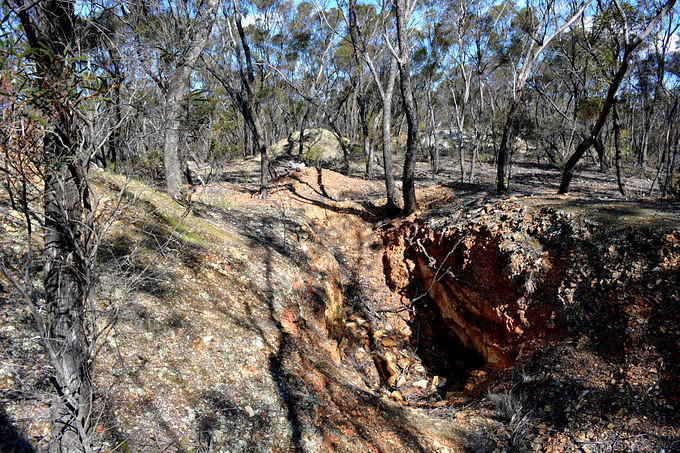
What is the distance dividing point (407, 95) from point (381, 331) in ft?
15.3

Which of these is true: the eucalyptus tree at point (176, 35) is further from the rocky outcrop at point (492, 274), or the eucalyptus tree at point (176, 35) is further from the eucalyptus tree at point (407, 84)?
the rocky outcrop at point (492, 274)

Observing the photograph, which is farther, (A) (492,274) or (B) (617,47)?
(B) (617,47)

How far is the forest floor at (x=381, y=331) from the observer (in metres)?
3.06

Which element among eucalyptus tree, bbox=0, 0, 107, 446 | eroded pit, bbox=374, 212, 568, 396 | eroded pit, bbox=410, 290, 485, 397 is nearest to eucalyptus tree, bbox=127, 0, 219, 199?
eucalyptus tree, bbox=0, 0, 107, 446

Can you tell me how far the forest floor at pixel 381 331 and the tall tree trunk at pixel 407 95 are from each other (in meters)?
0.62

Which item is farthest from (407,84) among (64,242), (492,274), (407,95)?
(64,242)

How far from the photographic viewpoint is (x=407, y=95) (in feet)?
24.9

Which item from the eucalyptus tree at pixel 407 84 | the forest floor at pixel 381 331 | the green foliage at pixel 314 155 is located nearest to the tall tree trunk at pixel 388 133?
the eucalyptus tree at pixel 407 84

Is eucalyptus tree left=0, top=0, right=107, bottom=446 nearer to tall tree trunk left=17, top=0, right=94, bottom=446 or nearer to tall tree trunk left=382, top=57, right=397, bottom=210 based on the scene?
tall tree trunk left=17, top=0, right=94, bottom=446

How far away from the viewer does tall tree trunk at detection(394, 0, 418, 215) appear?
7.37m

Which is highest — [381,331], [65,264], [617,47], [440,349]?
[617,47]

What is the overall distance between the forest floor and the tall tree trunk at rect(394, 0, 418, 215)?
62cm

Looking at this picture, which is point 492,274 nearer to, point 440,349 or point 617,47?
point 440,349

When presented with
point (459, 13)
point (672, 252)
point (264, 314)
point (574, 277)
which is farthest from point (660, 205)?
point (459, 13)
